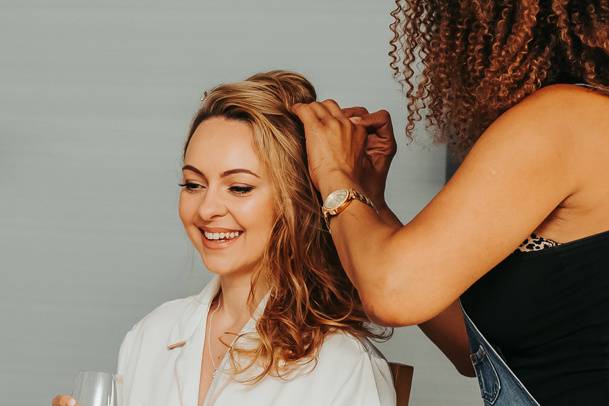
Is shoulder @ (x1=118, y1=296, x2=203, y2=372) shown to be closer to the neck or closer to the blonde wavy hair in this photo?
the neck

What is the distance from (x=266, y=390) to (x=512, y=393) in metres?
0.60

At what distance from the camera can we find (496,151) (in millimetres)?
1220

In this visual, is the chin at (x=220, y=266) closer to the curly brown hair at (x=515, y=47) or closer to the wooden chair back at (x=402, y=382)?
the wooden chair back at (x=402, y=382)

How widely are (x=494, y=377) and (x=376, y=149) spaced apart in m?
0.53

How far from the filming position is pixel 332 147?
5.25ft

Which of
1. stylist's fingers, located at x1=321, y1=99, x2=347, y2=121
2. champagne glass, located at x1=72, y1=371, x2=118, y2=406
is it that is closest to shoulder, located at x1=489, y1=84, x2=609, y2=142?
stylist's fingers, located at x1=321, y1=99, x2=347, y2=121

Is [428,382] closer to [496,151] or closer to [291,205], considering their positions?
[291,205]

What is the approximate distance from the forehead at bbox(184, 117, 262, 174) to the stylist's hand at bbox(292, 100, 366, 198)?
21 centimetres

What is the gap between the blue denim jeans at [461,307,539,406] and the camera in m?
1.39

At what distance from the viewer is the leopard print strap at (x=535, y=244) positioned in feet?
4.23

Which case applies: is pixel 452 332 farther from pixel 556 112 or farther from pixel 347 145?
pixel 556 112

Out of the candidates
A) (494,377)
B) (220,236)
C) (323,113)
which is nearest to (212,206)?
(220,236)

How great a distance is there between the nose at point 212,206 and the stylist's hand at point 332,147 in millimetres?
269

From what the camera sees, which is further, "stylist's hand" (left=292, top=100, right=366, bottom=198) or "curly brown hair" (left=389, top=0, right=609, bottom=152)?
"stylist's hand" (left=292, top=100, right=366, bottom=198)
